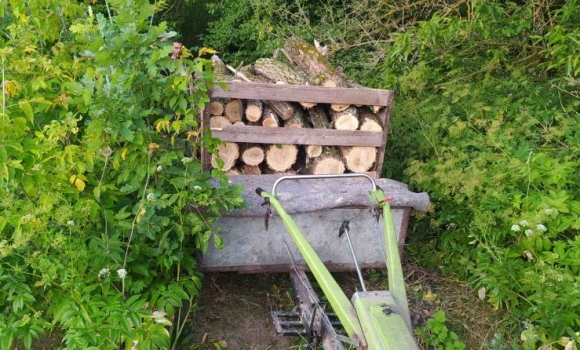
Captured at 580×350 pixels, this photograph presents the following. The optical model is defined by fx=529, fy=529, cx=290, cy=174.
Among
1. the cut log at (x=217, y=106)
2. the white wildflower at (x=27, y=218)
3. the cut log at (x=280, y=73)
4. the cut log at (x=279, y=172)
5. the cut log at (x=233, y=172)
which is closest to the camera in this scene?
the white wildflower at (x=27, y=218)

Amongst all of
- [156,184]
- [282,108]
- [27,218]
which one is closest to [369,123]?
[282,108]

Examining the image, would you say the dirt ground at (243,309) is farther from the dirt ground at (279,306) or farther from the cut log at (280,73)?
the cut log at (280,73)

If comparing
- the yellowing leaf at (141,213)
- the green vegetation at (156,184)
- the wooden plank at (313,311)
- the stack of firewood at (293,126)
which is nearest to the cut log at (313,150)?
the stack of firewood at (293,126)

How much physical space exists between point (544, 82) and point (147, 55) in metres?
4.05

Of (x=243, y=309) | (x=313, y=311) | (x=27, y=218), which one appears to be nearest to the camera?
(x=27, y=218)

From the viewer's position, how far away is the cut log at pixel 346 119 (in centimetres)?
371

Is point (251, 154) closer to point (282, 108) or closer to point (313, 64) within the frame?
point (282, 108)

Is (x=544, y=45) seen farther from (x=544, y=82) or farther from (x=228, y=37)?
(x=228, y=37)

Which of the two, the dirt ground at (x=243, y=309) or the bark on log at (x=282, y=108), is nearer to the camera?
the dirt ground at (x=243, y=309)

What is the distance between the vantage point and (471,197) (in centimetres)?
366

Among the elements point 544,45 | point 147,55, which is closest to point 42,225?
point 147,55

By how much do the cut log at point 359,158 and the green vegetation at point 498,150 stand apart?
40cm

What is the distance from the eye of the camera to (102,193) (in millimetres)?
2732

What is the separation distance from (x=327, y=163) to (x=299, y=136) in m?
0.30
